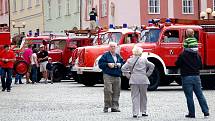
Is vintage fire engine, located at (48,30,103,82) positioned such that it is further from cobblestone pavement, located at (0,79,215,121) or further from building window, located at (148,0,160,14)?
building window, located at (148,0,160,14)

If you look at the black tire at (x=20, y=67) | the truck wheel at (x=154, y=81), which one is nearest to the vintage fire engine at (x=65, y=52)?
the black tire at (x=20, y=67)

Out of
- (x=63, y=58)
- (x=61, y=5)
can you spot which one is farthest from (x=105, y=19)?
(x=63, y=58)

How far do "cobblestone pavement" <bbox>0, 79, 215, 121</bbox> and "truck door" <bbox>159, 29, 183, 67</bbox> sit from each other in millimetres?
1672

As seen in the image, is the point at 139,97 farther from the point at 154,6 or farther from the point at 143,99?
the point at 154,6

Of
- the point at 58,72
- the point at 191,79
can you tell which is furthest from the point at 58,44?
the point at 191,79

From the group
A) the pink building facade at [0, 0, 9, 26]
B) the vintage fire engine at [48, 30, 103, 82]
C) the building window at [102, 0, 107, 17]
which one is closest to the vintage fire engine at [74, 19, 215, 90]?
→ the vintage fire engine at [48, 30, 103, 82]

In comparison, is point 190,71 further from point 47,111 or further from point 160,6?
point 160,6

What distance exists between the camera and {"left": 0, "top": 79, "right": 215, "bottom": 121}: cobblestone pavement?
16.9 m

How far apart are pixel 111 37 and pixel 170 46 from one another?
410 cm

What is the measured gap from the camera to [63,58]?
37.2 m

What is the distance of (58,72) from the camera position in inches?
1471

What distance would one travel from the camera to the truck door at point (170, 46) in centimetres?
2750

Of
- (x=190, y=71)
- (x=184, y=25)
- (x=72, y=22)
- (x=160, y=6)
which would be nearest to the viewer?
(x=190, y=71)

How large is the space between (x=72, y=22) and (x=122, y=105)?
1779 inches
